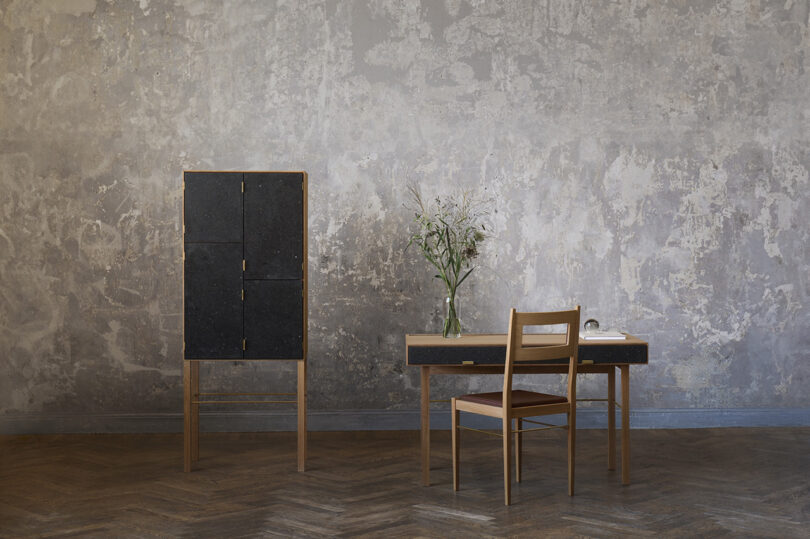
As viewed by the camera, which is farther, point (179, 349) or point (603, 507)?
point (179, 349)

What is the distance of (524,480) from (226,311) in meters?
2.04

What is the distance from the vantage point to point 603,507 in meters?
3.93

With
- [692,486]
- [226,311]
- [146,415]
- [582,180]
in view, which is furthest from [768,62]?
[146,415]

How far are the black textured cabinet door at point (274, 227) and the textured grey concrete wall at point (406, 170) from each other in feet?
3.26

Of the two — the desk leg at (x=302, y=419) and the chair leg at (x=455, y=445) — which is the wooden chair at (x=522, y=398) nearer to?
the chair leg at (x=455, y=445)

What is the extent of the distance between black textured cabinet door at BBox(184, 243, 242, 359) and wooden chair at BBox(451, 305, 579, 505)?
1.45 m

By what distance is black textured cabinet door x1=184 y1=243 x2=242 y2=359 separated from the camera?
15.6 feet

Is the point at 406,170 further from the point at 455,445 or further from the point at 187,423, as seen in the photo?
the point at 187,423

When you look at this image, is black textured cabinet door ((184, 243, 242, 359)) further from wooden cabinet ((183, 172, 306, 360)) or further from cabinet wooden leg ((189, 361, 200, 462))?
cabinet wooden leg ((189, 361, 200, 462))

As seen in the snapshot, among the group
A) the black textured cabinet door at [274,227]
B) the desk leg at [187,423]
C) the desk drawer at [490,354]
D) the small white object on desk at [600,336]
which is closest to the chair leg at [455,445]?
the desk drawer at [490,354]

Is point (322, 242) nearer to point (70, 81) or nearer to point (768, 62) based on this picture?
point (70, 81)

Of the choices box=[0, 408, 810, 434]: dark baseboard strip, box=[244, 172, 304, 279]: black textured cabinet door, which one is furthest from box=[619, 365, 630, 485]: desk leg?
box=[244, 172, 304, 279]: black textured cabinet door

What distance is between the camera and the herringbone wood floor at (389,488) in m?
3.65

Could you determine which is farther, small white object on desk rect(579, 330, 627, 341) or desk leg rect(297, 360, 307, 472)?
desk leg rect(297, 360, 307, 472)
